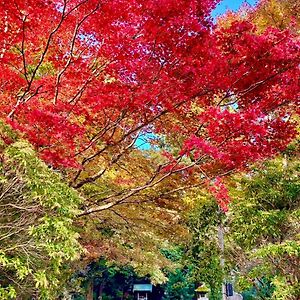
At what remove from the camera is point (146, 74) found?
16.3 ft

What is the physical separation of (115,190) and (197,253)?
2.88 meters

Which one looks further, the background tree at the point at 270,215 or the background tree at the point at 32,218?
the background tree at the point at 270,215

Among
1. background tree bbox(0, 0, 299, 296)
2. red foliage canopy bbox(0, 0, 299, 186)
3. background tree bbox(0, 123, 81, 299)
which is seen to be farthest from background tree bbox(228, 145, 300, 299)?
background tree bbox(0, 123, 81, 299)

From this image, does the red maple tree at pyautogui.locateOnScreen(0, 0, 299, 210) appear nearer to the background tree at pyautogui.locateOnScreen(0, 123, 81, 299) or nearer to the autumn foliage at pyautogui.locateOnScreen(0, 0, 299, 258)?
the autumn foliage at pyautogui.locateOnScreen(0, 0, 299, 258)

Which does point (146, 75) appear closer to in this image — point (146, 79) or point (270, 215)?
point (146, 79)

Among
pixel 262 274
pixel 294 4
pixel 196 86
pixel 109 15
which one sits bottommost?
pixel 262 274

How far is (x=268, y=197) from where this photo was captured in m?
7.33

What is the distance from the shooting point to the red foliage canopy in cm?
468

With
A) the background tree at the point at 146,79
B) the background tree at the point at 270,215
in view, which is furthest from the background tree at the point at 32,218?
the background tree at the point at 270,215

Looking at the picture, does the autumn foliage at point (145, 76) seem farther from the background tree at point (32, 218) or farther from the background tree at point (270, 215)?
the background tree at point (270, 215)

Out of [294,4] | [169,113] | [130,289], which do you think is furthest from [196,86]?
[130,289]

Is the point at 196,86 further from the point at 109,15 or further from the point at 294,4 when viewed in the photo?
the point at 294,4

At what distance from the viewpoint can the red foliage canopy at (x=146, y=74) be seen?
468 centimetres

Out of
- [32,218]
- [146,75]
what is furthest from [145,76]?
[32,218]
